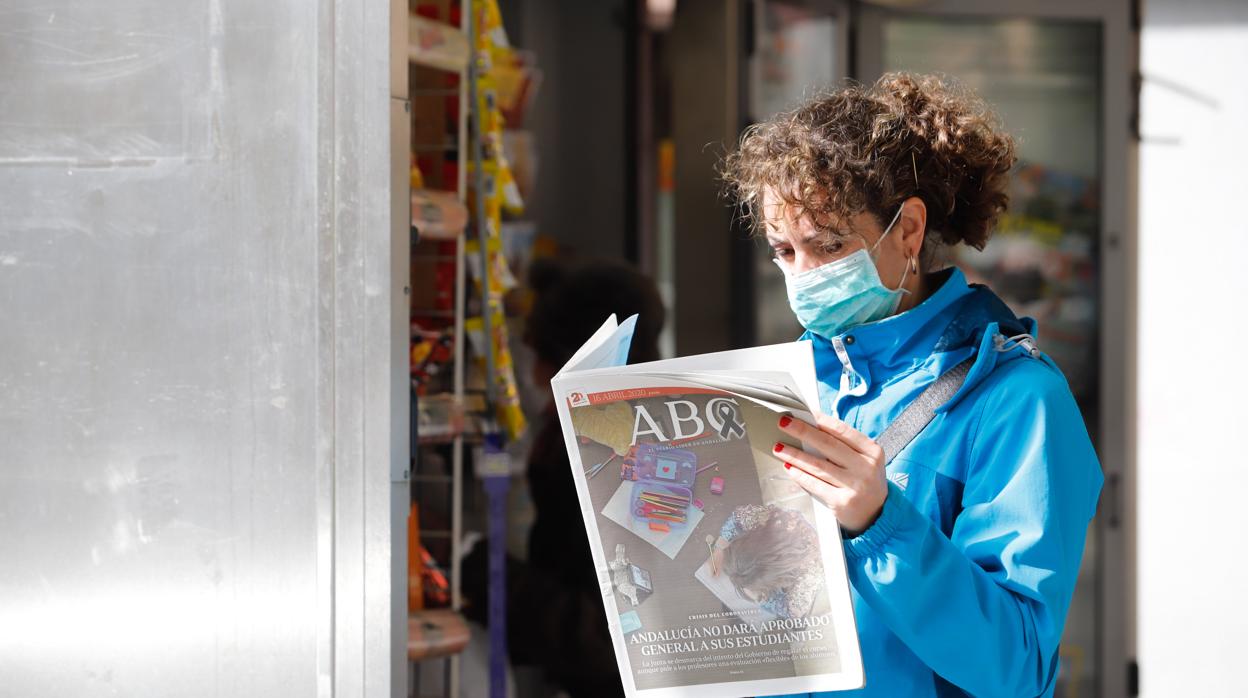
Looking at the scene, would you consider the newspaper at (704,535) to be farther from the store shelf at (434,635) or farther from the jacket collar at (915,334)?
the store shelf at (434,635)

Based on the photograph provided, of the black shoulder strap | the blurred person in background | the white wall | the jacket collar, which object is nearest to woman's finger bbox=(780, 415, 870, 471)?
the black shoulder strap

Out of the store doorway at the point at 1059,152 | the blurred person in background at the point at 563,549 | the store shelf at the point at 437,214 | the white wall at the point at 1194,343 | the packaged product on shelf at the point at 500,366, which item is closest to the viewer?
the store shelf at the point at 437,214

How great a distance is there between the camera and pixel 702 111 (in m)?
4.14

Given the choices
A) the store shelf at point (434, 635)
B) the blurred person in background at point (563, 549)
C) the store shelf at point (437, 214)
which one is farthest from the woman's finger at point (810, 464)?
the blurred person in background at point (563, 549)

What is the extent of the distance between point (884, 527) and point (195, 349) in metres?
0.95

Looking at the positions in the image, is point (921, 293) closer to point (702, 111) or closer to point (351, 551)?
point (351, 551)

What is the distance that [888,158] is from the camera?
4.36 ft

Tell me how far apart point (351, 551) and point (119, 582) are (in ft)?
1.19

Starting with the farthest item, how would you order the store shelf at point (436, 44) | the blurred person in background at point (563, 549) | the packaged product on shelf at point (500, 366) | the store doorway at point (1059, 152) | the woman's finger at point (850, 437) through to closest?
the store doorway at point (1059, 152) < the blurred person in background at point (563, 549) < the packaged product on shelf at point (500, 366) < the store shelf at point (436, 44) < the woman's finger at point (850, 437)

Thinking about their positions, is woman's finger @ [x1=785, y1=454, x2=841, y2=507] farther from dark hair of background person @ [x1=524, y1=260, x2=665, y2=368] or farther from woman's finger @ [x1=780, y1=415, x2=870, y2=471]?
dark hair of background person @ [x1=524, y1=260, x2=665, y2=368]

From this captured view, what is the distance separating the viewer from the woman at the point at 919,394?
112cm

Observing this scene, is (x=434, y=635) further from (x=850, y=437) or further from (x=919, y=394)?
(x=850, y=437)

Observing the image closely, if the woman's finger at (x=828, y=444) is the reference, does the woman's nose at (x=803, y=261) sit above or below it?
above

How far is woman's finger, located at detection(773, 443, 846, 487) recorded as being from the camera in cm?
112
